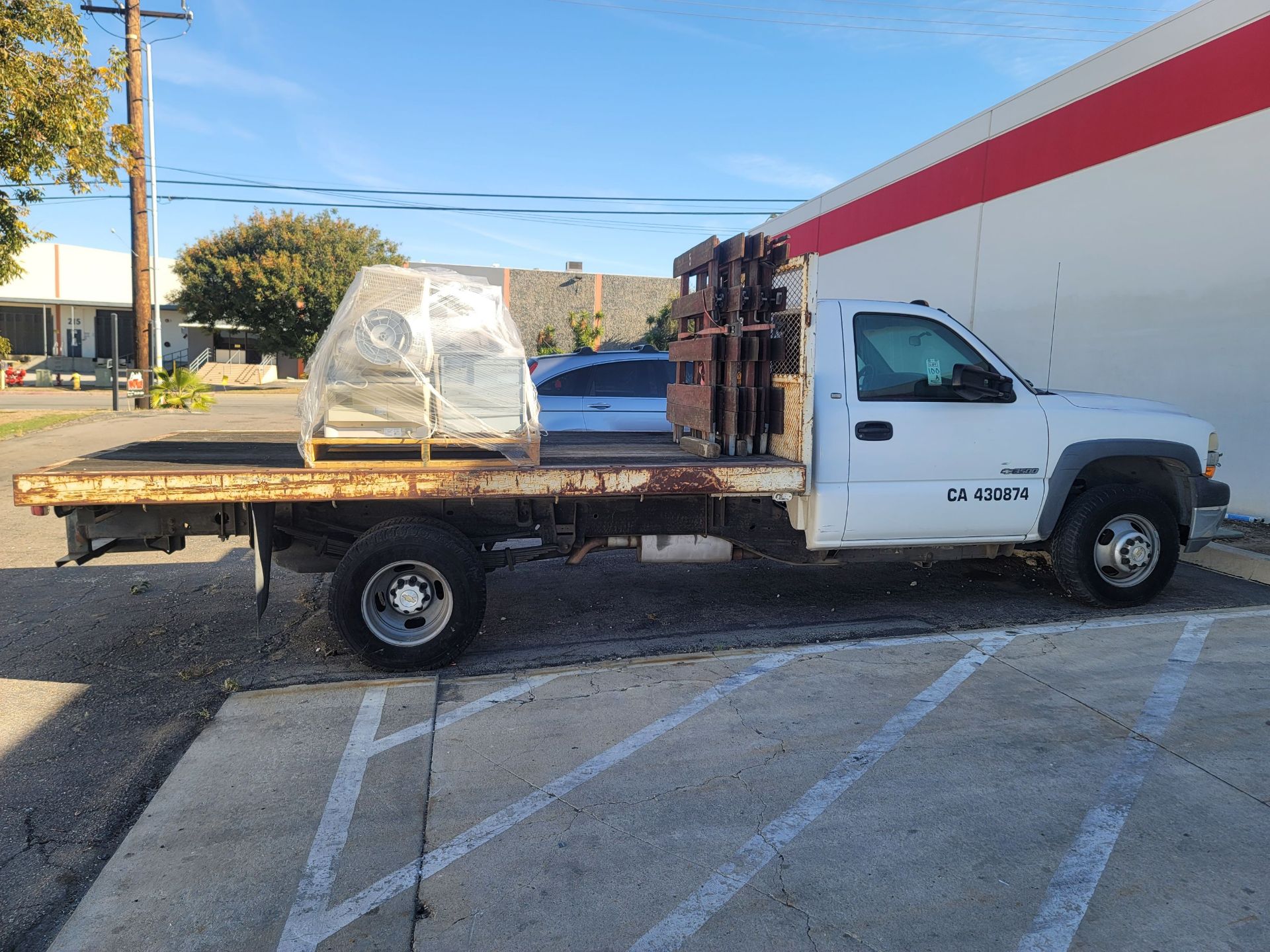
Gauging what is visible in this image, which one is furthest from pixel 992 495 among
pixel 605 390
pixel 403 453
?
pixel 605 390

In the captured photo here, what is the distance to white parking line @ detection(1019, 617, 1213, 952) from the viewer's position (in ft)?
8.90

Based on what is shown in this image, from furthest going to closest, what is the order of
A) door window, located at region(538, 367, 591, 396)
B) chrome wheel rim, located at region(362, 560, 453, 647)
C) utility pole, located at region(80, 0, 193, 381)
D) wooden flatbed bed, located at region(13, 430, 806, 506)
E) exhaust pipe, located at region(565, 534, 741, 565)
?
utility pole, located at region(80, 0, 193, 381) < door window, located at region(538, 367, 591, 396) < exhaust pipe, located at region(565, 534, 741, 565) < chrome wheel rim, located at region(362, 560, 453, 647) < wooden flatbed bed, located at region(13, 430, 806, 506)

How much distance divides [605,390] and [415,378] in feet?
14.1

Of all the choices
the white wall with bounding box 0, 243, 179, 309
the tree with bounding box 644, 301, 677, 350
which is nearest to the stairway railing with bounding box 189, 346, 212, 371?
the white wall with bounding box 0, 243, 179, 309

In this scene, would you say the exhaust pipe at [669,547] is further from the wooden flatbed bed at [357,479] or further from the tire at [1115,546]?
the tire at [1115,546]

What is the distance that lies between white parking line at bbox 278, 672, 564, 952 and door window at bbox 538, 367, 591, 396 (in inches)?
172

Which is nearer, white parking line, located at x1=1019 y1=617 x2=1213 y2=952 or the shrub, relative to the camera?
white parking line, located at x1=1019 y1=617 x2=1213 y2=952

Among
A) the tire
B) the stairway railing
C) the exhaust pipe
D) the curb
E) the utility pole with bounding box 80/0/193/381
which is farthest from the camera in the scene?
the stairway railing

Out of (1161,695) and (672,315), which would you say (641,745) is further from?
(672,315)

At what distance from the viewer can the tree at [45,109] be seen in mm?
9898

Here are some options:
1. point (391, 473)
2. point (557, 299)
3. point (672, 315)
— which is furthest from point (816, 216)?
point (557, 299)

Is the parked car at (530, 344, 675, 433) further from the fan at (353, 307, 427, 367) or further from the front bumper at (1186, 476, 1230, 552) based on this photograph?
the front bumper at (1186, 476, 1230, 552)

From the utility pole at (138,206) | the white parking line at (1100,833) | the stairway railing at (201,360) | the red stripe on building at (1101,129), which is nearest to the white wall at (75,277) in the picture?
the stairway railing at (201,360)

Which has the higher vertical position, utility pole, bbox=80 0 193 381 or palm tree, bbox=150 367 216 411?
utility pole, bbox=80 0 193 381
